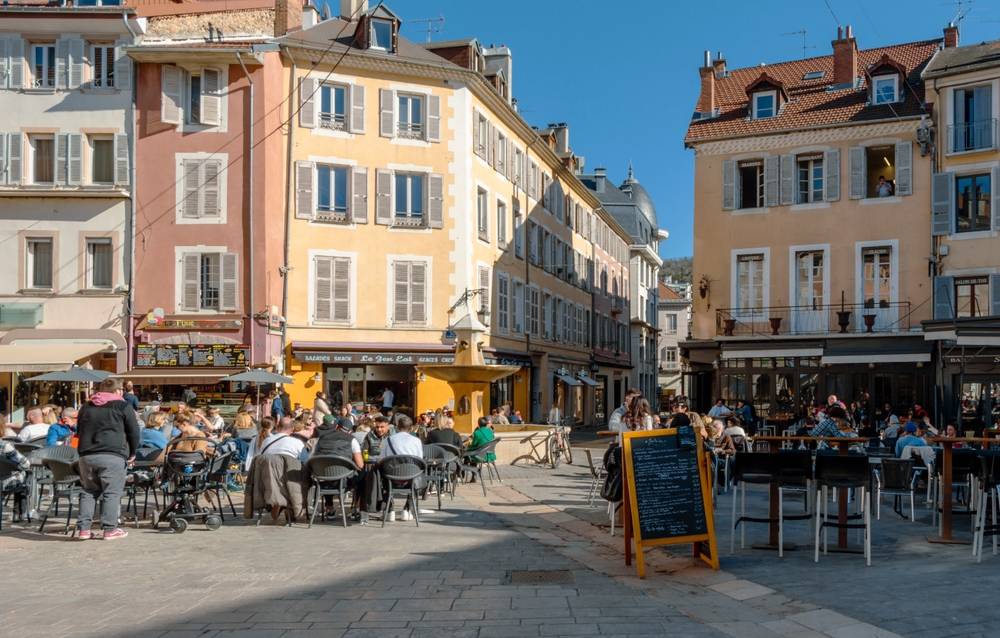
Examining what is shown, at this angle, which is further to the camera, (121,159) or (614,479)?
(121,159)

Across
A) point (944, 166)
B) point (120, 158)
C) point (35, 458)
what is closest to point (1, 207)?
point (120, 158)

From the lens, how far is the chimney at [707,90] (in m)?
31.7

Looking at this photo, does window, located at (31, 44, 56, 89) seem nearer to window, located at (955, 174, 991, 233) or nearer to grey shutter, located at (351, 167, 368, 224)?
grey shutter, located at (351, 167, 368, 224)

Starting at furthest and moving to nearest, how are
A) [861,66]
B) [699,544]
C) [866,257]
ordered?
[861,66] → [866,257] → [699,544]

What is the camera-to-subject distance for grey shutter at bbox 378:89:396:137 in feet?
97.1

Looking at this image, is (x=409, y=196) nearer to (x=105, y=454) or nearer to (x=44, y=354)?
(x=44, y=354)

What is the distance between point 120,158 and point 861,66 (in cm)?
2205

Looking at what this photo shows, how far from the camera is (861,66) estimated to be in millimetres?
31250

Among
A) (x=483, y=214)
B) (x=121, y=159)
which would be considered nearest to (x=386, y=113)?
(x=483, y=214)

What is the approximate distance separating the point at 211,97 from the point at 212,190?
99.3 inches

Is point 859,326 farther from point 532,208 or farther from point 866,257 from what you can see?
point 532,208

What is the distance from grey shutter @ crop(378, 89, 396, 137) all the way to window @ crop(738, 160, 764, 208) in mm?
10580

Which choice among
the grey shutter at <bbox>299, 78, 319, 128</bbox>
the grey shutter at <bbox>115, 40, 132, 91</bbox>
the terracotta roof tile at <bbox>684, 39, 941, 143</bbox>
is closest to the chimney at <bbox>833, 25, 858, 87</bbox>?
the terracotta roof tile at <bbox>684, 39, 941, 143</bbox>

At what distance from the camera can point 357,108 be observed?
29328 millimetres
